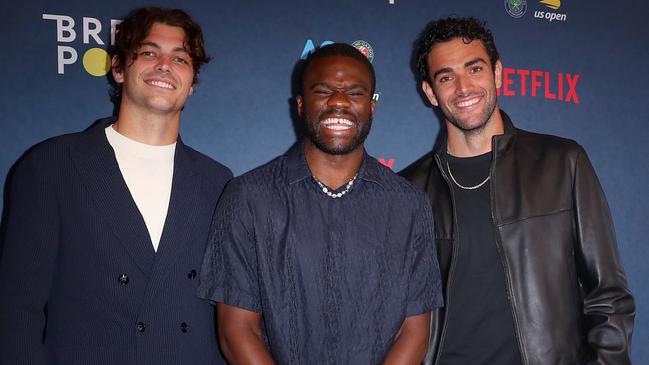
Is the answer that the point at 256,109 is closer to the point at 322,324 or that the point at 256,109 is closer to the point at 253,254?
the point at 253,254

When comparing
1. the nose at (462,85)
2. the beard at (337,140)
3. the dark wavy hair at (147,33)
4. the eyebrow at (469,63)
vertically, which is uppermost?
the dark wavy hair at (147,33)

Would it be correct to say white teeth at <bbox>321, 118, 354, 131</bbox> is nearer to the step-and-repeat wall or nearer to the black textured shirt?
the black textured shirt

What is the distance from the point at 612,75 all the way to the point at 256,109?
212cm

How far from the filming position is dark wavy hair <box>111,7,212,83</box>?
1.76 m

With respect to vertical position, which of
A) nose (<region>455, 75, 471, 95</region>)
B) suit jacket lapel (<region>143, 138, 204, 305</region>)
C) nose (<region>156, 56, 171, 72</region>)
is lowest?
suit jacket lapel (<region>143, 138, 204, 305</region>)

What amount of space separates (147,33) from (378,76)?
1.26 m

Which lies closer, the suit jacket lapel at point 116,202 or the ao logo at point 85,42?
the suit jacket lapel at point 116,202

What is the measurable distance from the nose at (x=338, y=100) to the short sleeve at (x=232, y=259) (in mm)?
390

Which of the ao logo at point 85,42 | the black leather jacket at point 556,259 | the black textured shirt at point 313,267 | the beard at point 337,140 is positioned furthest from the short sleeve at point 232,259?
the ao logo at point 85,42

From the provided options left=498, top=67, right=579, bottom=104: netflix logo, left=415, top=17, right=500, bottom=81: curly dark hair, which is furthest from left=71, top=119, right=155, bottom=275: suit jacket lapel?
left=498, top=67, right=579, bottom=104: netflix logo

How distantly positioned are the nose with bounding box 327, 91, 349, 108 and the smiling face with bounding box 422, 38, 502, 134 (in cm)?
57

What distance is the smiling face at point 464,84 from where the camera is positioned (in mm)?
1983

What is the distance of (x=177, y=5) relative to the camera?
2.36m

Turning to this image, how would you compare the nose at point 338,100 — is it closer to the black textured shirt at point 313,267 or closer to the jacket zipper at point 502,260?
the black textured shirt at point 313,267
